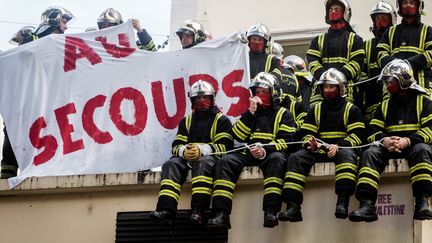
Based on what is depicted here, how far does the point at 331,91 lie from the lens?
12781mm

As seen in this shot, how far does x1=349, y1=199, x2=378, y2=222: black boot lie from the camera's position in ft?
38.5

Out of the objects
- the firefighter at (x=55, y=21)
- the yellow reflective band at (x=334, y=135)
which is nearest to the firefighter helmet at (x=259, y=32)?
the yellow reflective band at (x=334, y=135)

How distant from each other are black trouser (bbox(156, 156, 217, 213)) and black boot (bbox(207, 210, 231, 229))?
0.28 meters

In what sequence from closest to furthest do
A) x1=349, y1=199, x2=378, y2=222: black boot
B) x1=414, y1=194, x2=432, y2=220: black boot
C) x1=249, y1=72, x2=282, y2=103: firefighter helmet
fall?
x1=414, y1=194, x2=432, y2=220: black boot → x1=349, y1=199, x2=378, y2=222: black boot → x1=249, y1=72, x2=282, y2=103: firefighter helmet

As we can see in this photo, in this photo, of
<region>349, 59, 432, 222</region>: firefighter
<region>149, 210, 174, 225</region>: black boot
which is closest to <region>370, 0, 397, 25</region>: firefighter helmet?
<region>349, 59, 432, 222</region>: firefighter

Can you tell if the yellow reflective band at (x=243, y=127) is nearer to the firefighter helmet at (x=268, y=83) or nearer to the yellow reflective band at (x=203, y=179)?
the firefighter helmet at (x=268, y=83)

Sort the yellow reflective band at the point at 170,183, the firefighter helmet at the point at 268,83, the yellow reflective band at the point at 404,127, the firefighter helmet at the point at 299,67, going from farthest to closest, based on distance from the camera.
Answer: the firefighter helmet at the point at 299,67, the firefighter helmet at the point at 268,83, the yellow reflective band at the point at 170,183, the yellow reflective band at the point at 404,127

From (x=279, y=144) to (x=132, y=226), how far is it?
2.06m

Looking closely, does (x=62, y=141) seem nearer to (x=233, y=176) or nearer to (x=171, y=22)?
(x=233, y=176)

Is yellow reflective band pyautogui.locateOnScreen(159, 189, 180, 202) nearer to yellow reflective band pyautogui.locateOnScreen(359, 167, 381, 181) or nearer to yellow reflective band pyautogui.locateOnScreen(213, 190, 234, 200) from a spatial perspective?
yellow reflective band pyautogui.locateOnScreen(213, 190, 234, 200)

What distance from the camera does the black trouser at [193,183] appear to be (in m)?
12.8

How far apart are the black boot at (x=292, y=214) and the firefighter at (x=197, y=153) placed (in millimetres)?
969

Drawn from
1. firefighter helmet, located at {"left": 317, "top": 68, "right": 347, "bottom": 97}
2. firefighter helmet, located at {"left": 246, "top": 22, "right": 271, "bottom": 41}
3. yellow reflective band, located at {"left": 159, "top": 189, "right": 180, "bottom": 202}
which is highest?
firefighter helmet, located at {"left": 246, "top": 22, "right": 271, "bottom": 41}

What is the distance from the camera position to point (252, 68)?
14.3 meters
